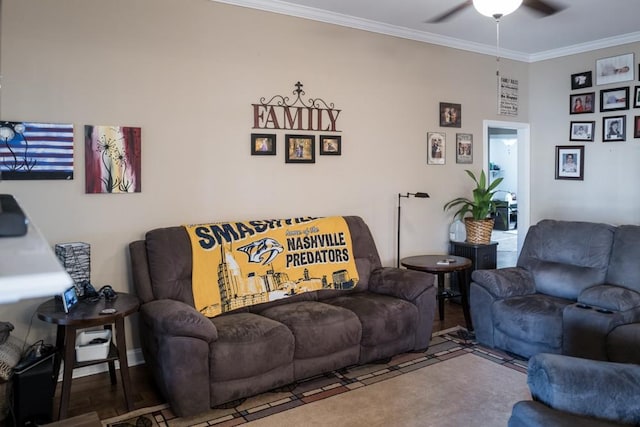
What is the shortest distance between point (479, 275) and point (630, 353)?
1.14 m

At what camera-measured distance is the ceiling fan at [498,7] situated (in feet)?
9.10

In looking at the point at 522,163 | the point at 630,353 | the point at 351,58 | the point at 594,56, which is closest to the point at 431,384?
the point at 630,353

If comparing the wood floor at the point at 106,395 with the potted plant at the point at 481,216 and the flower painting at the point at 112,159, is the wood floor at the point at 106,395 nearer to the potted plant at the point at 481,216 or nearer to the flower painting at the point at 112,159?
the flower painting at the point at 112,159

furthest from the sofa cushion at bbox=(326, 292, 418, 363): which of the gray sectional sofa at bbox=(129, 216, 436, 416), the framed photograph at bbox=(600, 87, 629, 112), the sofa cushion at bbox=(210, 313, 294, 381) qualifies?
the framed photograph at bbox=(600, 87, 629, 112)

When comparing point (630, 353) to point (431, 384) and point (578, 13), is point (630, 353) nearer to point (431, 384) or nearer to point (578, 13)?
point (431, 384)

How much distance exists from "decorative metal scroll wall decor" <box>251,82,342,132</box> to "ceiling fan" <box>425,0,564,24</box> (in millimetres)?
1204

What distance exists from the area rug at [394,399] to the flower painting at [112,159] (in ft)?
4.81

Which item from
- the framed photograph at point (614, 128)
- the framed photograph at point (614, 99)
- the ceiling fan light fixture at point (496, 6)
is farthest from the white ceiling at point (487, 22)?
the ceiling fan light fixture at point (496, 6)

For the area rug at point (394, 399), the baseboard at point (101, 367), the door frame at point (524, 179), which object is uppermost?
the door frame at point (524, 179)

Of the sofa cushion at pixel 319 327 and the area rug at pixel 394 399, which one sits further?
the sofa cushion at pixel 319 327

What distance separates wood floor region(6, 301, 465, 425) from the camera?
2875 millimetres

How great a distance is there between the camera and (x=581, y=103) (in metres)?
5.32

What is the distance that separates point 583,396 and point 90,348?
2.54 metres

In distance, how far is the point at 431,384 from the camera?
320 centimetres
